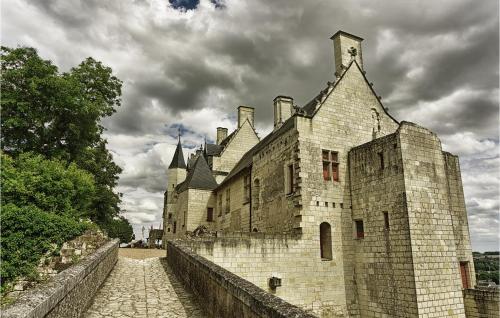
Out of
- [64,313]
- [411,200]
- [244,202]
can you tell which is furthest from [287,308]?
[244,202]

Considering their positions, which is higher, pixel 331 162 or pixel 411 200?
pixel 331 162

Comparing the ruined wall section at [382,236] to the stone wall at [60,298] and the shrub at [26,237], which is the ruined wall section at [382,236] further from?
the shrub at [26,237]

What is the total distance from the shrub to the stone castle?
17.9 ft

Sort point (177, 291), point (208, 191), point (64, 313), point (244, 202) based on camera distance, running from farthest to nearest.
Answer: point (208, 191), point (244, 202), point (177, 291), point (64, 313)

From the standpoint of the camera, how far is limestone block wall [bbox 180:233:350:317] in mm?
12477

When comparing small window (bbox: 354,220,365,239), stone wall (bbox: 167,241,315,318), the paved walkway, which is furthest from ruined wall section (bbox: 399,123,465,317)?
the paved walkway

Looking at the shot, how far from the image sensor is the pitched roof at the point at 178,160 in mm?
35938

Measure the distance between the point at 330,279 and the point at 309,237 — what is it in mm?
1910

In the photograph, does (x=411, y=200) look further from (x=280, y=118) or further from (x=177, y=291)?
(x=280, y=118)

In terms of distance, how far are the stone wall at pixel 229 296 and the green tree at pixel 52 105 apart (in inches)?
511

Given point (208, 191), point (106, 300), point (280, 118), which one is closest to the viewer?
point (106, 300)

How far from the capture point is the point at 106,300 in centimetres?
711

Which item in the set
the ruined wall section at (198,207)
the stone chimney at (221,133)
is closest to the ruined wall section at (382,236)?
the ruined wall section at (198,207)

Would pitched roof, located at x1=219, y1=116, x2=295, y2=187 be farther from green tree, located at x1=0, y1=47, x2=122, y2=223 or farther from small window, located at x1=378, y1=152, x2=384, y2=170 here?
green tree, located at x1=0, y1=47, x2=122, y2=223
